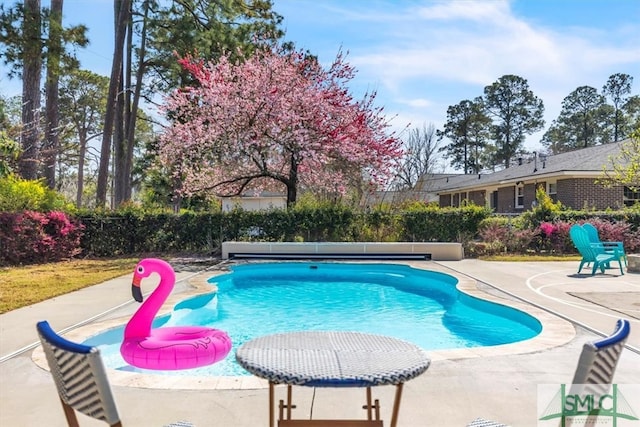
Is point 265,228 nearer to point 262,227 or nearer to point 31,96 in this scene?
point 262,227

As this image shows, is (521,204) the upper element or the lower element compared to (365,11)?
lower

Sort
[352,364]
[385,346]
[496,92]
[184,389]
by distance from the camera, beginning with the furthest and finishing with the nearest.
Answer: [496,92] < [184,389] < [385,346] < [352,364]

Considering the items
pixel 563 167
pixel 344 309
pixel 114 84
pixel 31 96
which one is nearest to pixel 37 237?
pixel 31 96

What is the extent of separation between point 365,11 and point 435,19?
1912mm

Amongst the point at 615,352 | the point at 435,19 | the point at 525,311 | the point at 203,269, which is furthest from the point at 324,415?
the point at 435,19

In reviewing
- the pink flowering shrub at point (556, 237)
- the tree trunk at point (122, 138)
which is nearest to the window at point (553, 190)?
the pink flowering shrub at point (556, 237)

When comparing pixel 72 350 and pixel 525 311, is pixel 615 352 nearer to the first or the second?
pixel 72 350

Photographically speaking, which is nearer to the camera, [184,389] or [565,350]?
[184,389]

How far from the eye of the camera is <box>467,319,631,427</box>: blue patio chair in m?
1.63

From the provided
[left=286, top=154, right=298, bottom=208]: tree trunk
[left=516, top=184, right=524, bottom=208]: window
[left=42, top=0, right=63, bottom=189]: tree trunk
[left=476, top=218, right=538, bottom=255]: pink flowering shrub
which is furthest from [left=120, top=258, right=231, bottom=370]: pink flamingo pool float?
[left=516, top=184, right=524, bottom=208]: window

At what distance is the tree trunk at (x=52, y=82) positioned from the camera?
46.6 feet

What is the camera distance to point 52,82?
51.6 ft

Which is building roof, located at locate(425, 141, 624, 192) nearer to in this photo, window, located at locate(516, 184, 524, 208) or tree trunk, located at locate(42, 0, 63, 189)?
window, located at locate(516, 184, 524, 208)

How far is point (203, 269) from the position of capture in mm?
11562
